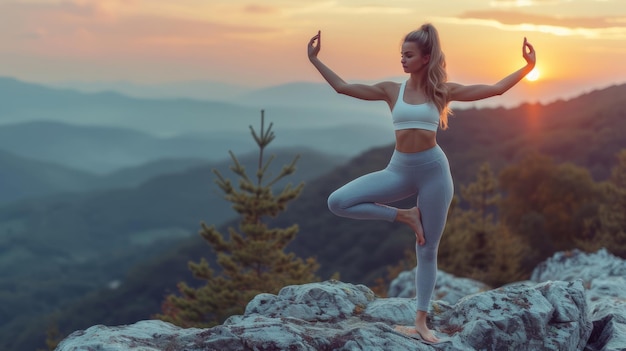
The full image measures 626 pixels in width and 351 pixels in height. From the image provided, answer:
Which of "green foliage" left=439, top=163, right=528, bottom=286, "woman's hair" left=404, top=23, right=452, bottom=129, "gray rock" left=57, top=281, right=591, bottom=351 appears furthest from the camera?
"green foliage" left=439, top=163, right=528, bottom=286

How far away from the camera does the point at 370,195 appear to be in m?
8.59

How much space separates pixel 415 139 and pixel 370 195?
2.86 ft

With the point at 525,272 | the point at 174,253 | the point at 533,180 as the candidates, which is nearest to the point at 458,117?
the point at 174,253

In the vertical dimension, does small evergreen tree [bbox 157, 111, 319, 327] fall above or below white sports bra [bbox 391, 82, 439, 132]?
below

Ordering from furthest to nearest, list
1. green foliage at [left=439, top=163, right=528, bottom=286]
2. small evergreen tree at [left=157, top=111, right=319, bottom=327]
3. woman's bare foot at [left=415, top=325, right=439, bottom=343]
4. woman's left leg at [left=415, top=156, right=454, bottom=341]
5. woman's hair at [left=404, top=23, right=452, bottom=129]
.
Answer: green foliage at [left=439, top=163, right=528, bottom=286] < small evergreen tree at [left=157, top=111, right=319, bottom=327] < woman's bare foot at [left=415, top=325, right=439, bottom=343] < woman's left leg at [left=415, top=156, right=454, bottom=341] < woman's hair at [left=404, top=23, right=452, bottom=129]

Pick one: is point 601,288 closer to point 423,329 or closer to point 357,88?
point 423,329

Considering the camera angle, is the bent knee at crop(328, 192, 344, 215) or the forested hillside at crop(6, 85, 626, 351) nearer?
the bent knee at crop(328, 192, 344, 215)

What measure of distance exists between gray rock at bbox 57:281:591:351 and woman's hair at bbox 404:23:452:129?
2.86 metres

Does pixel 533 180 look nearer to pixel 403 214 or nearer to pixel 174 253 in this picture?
pixel 403 214

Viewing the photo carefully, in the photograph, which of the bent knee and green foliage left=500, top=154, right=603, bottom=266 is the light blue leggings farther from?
green foliage left=500, top=154, right=603, bottom=266

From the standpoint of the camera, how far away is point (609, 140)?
106 m

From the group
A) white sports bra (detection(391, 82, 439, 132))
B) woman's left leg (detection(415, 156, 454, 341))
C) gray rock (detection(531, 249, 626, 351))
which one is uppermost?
white sports bra (detection(391, 82, 439, 132))

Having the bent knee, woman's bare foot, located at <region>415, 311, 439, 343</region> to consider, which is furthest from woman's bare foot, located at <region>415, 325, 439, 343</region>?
the bent knee

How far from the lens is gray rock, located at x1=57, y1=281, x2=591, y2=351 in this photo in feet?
26.8
